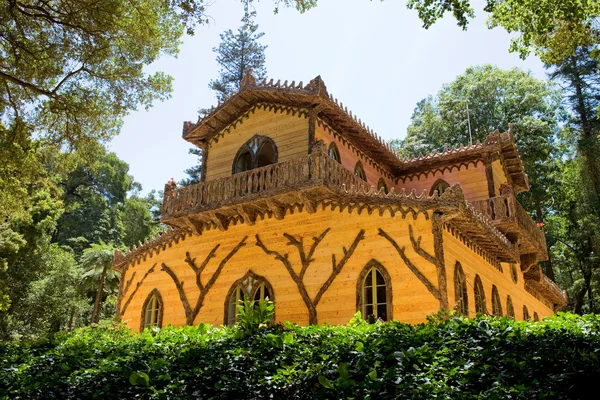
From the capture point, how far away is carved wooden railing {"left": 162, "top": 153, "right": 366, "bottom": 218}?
15.1 metres

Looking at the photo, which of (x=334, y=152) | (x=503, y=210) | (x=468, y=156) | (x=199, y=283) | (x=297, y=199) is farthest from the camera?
(x=468, y=156)

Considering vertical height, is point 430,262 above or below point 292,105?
below

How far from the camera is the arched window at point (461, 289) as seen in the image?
14.4 m

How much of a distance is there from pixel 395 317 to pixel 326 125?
7.38 m

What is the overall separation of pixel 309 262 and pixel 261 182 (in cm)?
289

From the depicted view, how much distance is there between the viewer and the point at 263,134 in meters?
18.5

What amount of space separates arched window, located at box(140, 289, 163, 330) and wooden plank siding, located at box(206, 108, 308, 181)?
4.76m

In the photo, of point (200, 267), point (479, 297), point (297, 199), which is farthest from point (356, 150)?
point (200, 267)

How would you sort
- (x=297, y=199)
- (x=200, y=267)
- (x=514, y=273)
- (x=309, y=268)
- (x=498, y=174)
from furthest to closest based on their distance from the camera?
(x=514, y=273)
(x=498, y=174)
(x=200, y=267)
(x=297, y=199)
(x=309, y=268)

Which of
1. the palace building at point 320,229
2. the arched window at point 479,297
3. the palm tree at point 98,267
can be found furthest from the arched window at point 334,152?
the palm tree at point 98,267

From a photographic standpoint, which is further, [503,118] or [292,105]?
[503,118]

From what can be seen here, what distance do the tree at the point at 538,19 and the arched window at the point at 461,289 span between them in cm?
613

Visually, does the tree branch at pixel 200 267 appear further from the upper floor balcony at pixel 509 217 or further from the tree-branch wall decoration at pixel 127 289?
the upper floor balcony at pixel 509 217

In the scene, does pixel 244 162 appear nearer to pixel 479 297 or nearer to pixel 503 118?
pixel 479 297
